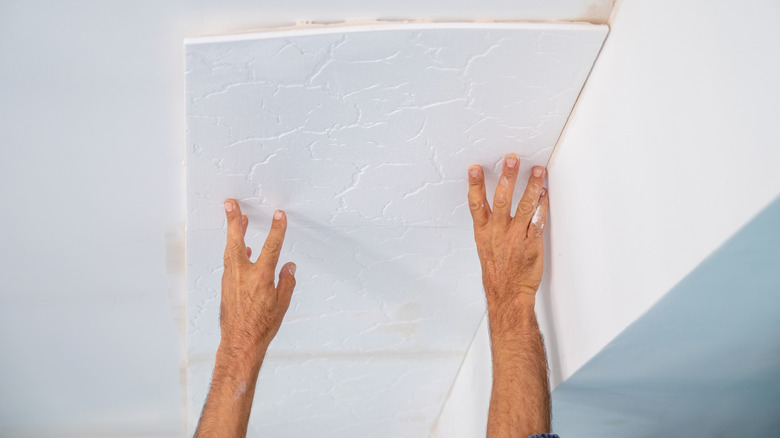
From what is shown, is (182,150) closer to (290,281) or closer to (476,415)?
(290,281)

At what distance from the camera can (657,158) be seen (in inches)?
52.6

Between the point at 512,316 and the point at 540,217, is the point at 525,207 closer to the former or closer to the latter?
the point at 540,217

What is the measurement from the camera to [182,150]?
184 centimetres

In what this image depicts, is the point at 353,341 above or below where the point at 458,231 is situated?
below

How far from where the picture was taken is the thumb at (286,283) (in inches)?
79.7

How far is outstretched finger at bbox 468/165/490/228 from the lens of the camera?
1844 mm

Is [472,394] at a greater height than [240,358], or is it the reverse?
[240,358]

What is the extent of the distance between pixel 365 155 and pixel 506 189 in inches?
15.4

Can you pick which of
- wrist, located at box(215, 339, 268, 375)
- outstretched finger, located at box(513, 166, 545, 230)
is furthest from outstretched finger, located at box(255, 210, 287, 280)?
outstretched finger, located at box(513, 166, 545, 230)

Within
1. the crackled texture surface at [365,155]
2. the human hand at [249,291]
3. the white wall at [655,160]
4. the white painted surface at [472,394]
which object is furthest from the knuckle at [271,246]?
the white painted surface at [472,394]

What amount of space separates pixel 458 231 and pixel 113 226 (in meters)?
1.05

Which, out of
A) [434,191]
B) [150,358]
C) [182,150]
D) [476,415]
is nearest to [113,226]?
[182,150]

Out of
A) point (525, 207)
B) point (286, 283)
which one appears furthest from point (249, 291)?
point (525, 207)

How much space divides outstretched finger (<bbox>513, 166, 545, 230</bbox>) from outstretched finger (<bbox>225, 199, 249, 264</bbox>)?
769mm
